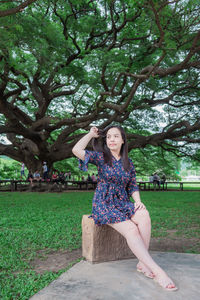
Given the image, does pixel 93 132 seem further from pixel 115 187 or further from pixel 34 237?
pixel 34 237

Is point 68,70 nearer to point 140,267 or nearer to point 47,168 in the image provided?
point 47,168

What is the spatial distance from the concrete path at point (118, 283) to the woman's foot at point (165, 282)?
1.6 inches

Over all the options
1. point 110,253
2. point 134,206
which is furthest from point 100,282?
point 134,206

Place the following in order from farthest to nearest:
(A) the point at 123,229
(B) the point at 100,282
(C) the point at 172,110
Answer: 1. (C) the point at 172,110
2. (A) the point at 123,229
3. (B) the point at 100,282

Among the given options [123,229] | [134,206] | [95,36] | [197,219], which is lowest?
[197,219]

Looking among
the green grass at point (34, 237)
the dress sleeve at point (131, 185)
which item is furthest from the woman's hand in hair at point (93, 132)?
the green grass at point (34, 237)

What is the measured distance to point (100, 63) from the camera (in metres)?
10.3

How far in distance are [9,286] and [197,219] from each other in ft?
17.4

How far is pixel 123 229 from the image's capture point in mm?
2764

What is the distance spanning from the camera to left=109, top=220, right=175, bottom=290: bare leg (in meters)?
2.42

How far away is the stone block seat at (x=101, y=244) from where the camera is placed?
3.13 meters

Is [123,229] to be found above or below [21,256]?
above

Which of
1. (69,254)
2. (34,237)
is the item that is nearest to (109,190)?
(69,254)

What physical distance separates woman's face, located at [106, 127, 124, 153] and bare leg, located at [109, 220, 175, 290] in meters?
0.89
